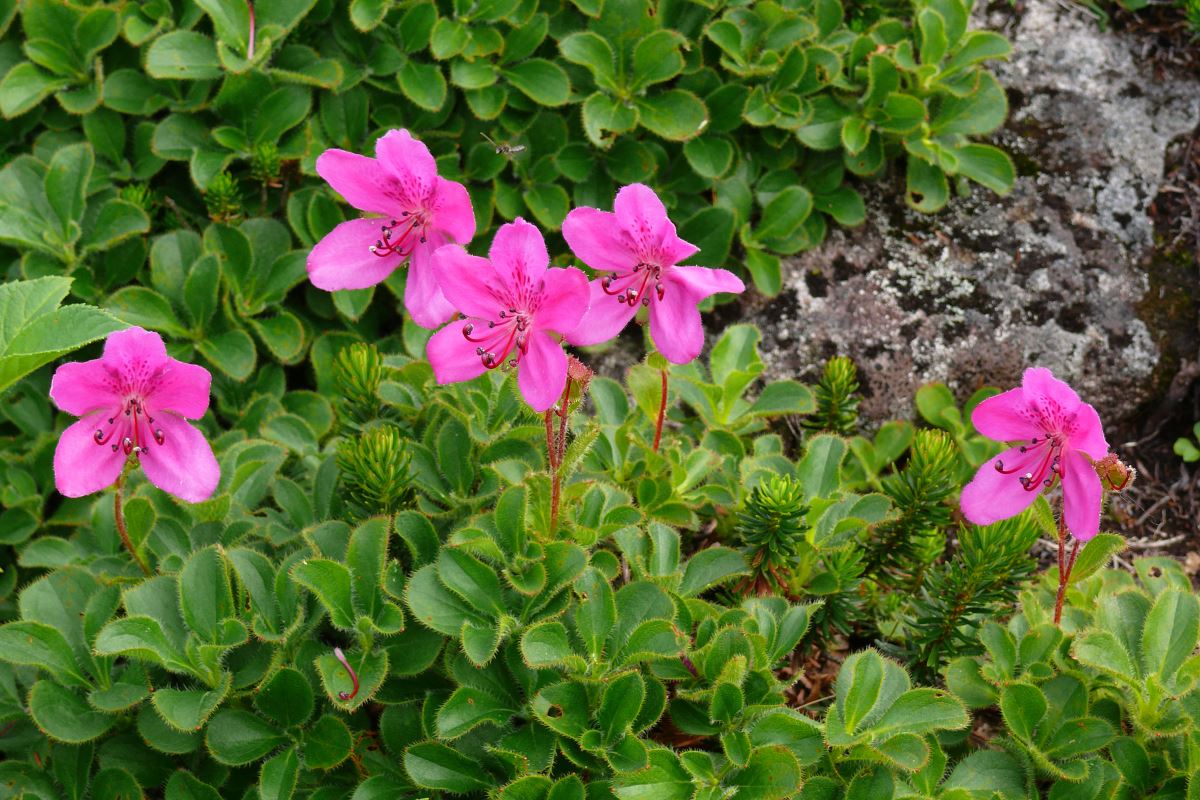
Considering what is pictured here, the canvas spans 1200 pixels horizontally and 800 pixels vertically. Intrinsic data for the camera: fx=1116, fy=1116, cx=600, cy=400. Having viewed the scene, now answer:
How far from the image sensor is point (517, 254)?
7.05ft

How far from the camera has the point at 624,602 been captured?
2.51 meters

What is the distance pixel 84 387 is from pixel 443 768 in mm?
1088

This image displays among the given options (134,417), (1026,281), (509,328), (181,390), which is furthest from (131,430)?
(1026,281)

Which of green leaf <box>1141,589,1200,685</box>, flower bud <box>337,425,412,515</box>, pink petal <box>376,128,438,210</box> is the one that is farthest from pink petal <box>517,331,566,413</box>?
green leaf <box>1141,589,1200,685</box>

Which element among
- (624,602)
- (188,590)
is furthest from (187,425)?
(624,602)

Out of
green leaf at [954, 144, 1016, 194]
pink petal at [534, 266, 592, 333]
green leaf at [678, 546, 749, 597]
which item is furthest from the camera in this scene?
green leaf at [954, 144, 1016, 194]

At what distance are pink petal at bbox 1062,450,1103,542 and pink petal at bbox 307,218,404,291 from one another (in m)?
1.55

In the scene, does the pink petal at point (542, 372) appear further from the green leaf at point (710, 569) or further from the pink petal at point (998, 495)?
the pink petal at point (998, 495)

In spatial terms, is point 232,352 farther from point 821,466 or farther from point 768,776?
point 768,776

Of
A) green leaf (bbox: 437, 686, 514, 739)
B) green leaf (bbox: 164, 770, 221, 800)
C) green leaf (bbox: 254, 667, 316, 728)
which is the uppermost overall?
green leaf (bbox: 437, 686, 514, 739)

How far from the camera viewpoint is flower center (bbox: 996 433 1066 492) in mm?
2461

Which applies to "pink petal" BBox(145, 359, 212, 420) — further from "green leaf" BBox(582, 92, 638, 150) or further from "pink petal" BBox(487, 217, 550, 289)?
"green leaf" BBox(582, 92, 638, 150)

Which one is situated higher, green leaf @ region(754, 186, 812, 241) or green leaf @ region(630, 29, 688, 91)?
green leaf @ region(630, 29, 688, 91)

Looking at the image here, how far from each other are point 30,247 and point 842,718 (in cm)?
292
